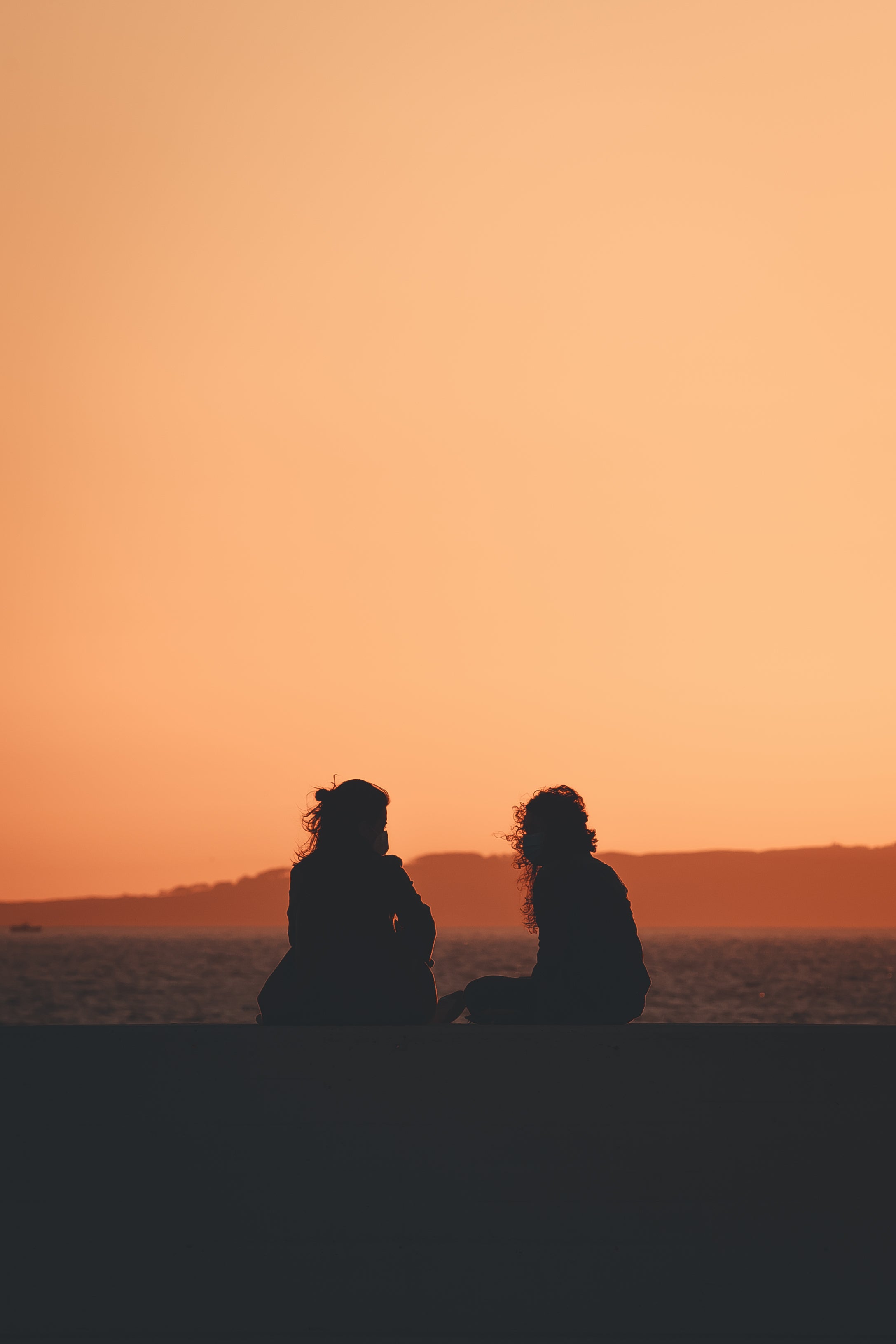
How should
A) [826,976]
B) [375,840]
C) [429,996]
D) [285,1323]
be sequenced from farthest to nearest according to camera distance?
[826,976] → [375,840] → [429,996] → [285,1323]

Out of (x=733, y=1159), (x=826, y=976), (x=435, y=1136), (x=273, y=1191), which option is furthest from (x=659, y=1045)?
(x=826, y=976)

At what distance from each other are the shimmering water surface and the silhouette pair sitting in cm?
1536

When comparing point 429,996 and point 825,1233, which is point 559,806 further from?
point 825,1233

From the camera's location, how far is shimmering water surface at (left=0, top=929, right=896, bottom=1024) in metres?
49.7

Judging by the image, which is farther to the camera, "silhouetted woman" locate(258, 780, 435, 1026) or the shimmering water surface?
the shimmering water surface

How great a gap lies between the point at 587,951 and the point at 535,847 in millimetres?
499

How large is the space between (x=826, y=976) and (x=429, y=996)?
8730 cm

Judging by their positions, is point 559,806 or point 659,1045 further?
point 559,806

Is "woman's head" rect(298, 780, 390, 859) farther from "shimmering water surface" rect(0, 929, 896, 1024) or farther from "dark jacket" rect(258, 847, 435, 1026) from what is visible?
"shimmering water surface" rect(0, 929, 896, 1024)

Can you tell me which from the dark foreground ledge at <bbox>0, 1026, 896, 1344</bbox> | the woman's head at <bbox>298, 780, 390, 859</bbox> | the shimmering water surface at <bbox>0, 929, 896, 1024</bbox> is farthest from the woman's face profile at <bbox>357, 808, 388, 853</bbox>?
the shimmering water surface at <bbox>0, 929, 896, 1024</bbox>

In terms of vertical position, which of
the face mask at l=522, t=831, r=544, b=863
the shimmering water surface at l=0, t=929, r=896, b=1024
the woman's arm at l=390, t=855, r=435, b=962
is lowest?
the shimmering water surface at l=0, t=929, r=896, b=1024

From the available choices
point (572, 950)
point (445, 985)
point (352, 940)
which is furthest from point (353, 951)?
point (445, 985)

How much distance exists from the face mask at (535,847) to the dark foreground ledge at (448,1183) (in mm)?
1077

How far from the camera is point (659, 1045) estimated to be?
360 centimetres
